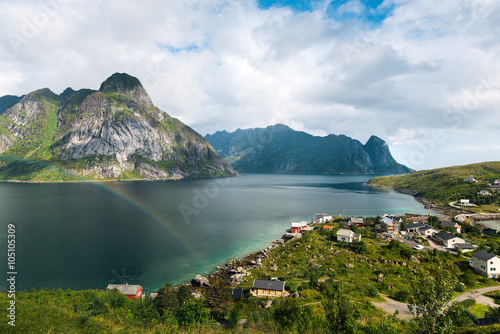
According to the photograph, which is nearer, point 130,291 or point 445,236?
point 130,291

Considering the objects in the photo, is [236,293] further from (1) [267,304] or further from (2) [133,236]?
(2) [133,236]

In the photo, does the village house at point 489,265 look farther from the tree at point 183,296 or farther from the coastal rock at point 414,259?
the tree at point 183,296

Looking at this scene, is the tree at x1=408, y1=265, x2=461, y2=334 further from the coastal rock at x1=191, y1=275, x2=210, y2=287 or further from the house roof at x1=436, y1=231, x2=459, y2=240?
the house roof at x1=436, y1=231, x2=459, y2=240

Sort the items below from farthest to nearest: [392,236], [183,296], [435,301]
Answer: [392,236]
[183,296]
[435,301]

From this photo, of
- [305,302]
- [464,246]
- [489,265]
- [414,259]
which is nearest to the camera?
[305,302]

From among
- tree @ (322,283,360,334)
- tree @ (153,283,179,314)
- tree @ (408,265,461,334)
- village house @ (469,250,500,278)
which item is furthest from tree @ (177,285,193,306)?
village house @ (469,250,500,278)

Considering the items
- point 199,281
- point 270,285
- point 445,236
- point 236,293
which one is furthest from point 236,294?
point 445,236

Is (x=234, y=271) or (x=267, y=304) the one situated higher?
(x=267, y=304)
